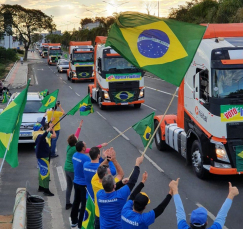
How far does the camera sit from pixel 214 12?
129ft

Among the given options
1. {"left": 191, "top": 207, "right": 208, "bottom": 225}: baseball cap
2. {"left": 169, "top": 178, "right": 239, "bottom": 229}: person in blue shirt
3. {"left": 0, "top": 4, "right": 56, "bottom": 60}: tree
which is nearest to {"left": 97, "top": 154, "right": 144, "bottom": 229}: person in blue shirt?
{"left": 169, "top": 178, "right": 239, "bottom": 229}: person in blue shirt

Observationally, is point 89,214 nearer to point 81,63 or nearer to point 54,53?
point 81,63

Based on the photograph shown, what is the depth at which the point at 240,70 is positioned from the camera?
10539 mm

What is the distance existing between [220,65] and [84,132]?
29.7ft

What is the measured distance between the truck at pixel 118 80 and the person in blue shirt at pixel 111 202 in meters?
17.3

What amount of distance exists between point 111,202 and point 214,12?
35.2 m

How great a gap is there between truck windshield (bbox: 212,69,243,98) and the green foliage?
2178 centimetres

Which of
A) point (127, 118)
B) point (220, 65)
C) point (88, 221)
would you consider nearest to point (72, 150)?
point (88, 221)

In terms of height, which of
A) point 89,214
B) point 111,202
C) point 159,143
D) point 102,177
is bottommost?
point 159,143

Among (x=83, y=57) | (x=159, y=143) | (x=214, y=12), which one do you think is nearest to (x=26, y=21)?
(x=83, y=57)

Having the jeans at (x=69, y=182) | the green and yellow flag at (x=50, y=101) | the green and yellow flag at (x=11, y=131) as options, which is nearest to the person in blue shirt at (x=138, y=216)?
the green and yellow flag at (x=11, y=131)

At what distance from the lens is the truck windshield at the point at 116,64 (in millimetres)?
23609

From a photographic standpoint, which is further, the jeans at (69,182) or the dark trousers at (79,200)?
the jeans at (69,182)

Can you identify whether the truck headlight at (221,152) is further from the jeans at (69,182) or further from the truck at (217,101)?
the jeans at (69,182)
